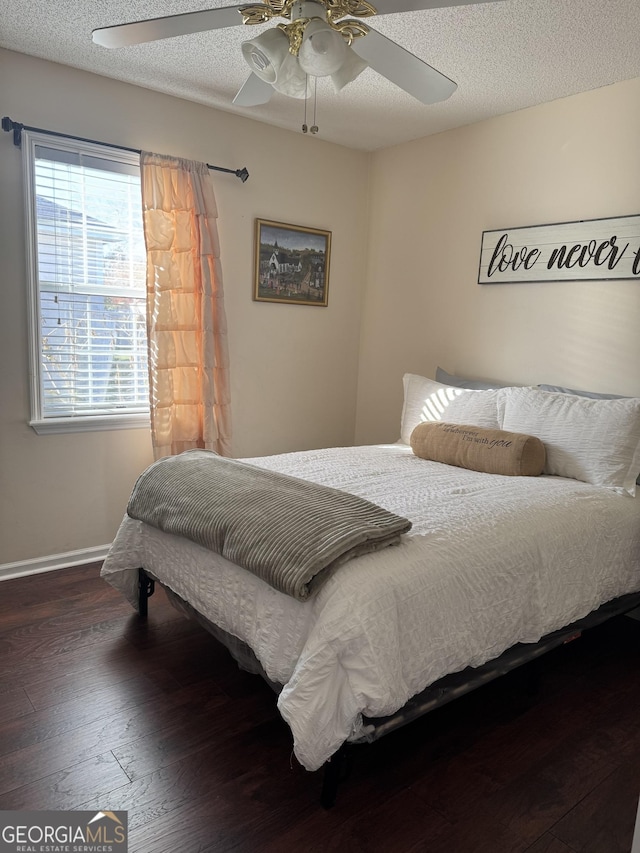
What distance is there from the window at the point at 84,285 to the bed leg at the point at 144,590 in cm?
99

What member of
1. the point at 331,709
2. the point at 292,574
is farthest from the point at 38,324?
the point at 331,709

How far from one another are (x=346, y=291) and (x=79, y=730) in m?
3.10

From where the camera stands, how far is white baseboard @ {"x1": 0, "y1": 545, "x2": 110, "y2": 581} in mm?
2916

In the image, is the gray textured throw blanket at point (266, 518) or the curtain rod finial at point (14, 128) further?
the curtain rod finial at point (14, 128)

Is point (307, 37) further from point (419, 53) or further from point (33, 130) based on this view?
point (33, 130)

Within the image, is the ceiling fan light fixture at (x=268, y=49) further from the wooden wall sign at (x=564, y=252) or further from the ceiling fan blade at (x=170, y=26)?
the wooden wall sign at (x=564, y=252)

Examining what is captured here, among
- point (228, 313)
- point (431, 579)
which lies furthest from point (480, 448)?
point (228, 313)

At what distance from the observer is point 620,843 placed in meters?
1.50

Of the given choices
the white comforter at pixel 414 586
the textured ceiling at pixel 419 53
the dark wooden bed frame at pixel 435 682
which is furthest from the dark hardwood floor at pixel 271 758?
the textured ceiling at pixel 419 53

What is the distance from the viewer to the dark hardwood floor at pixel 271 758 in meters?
1.52

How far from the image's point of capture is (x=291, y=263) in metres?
3.72

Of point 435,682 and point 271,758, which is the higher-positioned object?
point 435,682

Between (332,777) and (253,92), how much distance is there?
7.51 ft

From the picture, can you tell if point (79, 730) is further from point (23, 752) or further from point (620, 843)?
point (620, 843)
